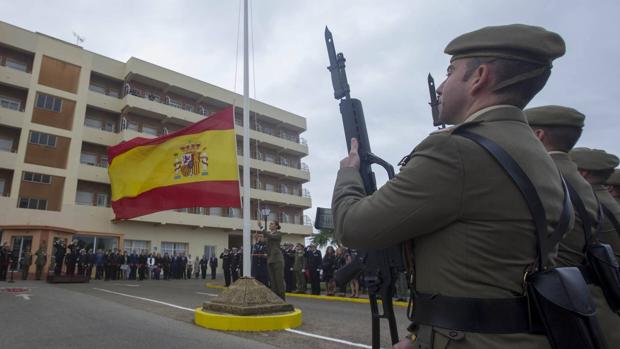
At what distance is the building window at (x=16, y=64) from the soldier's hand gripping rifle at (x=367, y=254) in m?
31.8

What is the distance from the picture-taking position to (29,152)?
86.7 ft

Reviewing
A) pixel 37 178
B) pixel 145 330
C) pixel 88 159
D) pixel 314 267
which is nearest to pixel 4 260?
pixel 37 178

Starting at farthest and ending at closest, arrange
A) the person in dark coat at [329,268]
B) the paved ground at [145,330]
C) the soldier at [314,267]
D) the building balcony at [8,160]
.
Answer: the building balcony at [8,160] < the person in dark coat at [329,268] < the soldier at [314,267] < the paved ground at [145,330]

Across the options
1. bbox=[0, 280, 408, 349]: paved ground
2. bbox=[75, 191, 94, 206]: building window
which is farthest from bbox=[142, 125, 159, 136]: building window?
bbox=[0, 280, 408, 349]: paved ground

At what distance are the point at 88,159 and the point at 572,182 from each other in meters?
32.3

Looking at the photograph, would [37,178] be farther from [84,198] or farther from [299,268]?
[299,268]

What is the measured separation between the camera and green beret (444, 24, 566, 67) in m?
1.47

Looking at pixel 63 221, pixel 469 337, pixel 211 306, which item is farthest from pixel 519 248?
pixel 63 221

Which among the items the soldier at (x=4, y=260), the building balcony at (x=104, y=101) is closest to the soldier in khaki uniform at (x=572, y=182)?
the soldier at (x=4, y=260)

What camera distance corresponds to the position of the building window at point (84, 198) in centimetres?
2833

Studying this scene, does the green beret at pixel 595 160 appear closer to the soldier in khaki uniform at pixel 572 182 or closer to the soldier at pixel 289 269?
the soldier in khaki uniform at pixel 572 182

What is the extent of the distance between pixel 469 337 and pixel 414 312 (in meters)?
0.23

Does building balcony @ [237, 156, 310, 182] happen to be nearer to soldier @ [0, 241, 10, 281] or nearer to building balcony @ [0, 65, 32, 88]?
building balcony @ [0, 65, 32, 88]

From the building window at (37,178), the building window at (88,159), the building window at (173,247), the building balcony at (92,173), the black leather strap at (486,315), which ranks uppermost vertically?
the building window at (88,159)
